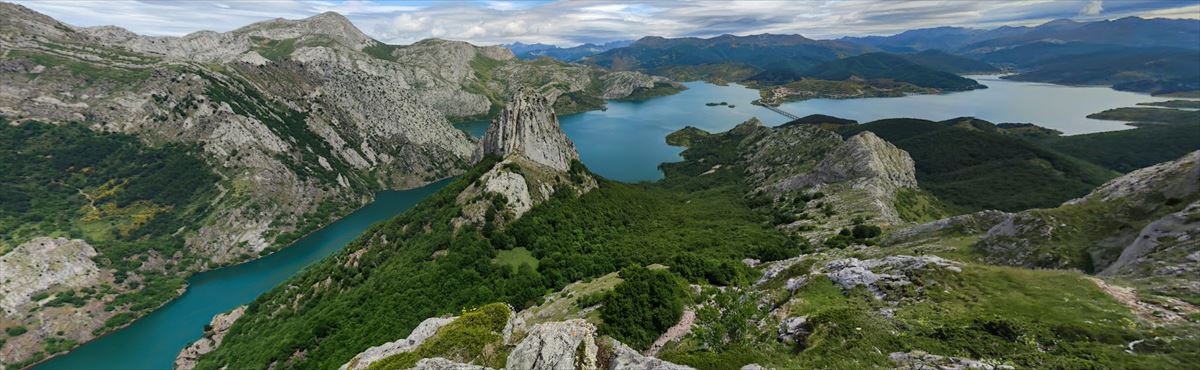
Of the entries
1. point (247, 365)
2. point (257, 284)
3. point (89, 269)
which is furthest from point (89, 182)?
point (247, 365)

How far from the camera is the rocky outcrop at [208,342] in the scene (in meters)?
88.1

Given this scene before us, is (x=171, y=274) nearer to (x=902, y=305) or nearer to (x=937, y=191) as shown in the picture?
(x=902, y=305)

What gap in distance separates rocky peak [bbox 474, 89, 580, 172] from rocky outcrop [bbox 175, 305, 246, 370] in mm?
72067

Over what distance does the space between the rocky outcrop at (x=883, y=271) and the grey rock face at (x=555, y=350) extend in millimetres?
24587

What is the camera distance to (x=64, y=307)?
107000 mm

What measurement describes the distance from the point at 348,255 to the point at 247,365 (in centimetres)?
3017

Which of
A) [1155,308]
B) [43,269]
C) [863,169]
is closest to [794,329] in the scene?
[1155,308]

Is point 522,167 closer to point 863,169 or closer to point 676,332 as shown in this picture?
point 676,332

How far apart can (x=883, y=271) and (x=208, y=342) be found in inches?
4676

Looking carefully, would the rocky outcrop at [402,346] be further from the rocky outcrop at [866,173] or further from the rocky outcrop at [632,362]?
the rocky outcrop at [866,173]

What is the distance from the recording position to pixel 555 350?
2466 centimetres

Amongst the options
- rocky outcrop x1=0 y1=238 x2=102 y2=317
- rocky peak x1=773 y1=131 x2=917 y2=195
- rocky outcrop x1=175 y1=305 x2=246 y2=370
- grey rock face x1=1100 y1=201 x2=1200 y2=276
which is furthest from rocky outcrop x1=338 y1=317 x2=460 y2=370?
rocky outcrop x1=0 y1=238 x2=102 y2=317

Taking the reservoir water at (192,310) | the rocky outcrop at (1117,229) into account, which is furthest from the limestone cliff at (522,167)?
the rocky outcrop at (1117,229)

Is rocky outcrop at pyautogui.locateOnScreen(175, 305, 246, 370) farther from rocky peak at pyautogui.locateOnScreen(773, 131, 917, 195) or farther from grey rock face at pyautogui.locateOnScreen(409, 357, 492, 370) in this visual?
rocky peak at pyautogui.locateOnScreen(773, 131, 917, 195)
